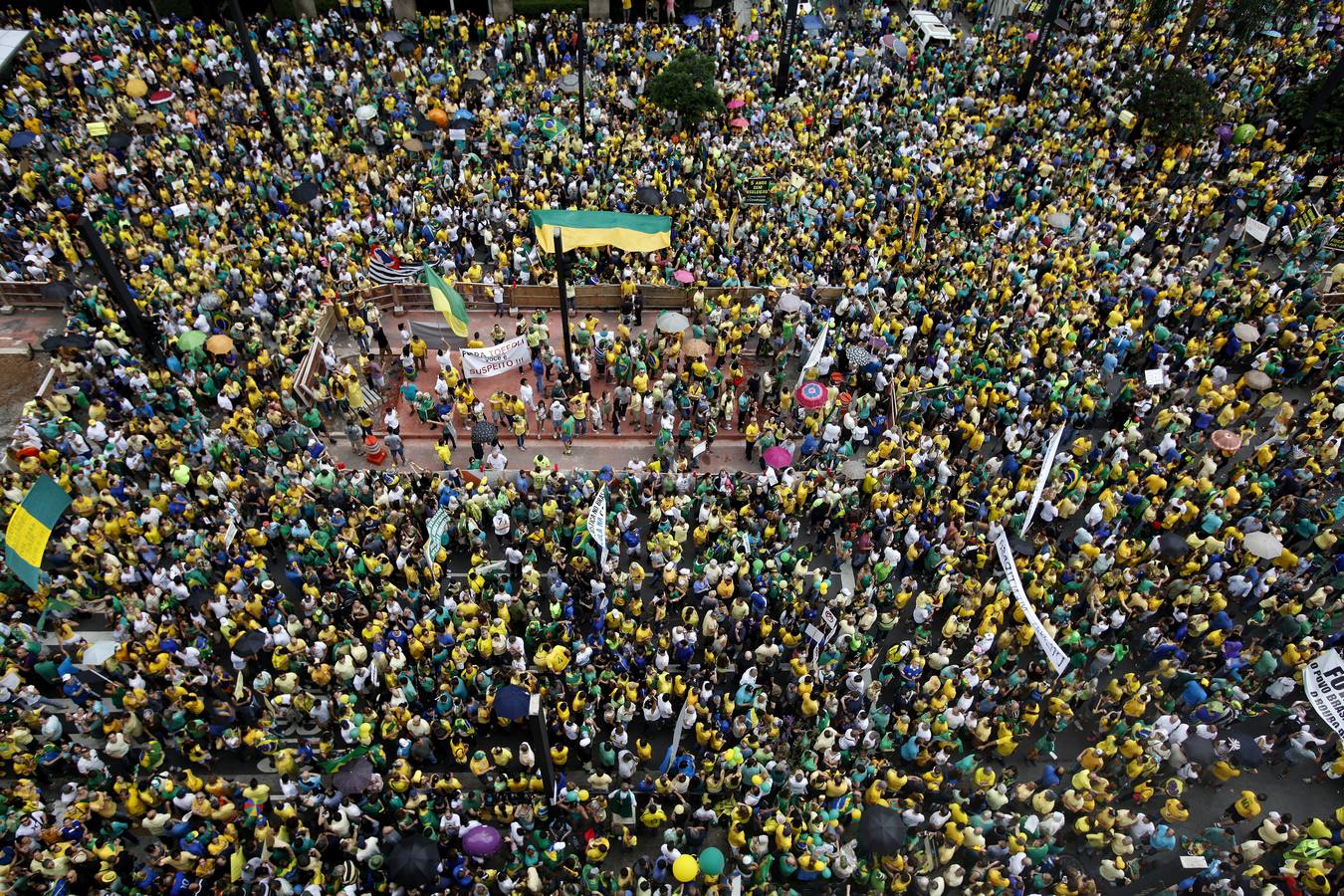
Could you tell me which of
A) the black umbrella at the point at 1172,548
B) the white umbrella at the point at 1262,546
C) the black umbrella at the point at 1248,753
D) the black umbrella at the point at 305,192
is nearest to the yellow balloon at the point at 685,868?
the black umbrella at the point at 1248,753

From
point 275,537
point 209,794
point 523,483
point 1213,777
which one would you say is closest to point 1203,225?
point 1213,777

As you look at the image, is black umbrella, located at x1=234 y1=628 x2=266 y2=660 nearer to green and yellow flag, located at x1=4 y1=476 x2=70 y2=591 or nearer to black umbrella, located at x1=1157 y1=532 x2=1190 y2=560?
green and yellow flag, located at x1=4 y1=476 x2=70 y2=591

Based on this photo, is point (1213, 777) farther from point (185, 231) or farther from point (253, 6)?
point (253, 6)

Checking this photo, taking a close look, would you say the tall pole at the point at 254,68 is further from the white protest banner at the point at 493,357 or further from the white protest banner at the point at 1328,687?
the white protest banner at the point at 1328,687

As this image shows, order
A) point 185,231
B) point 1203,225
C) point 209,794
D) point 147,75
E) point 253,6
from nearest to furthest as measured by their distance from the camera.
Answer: point 209,794, point 185,231, point 1203,225, point 147,75, point 253,6

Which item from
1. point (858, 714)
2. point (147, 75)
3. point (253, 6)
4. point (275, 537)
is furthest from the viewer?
point (253, 6)

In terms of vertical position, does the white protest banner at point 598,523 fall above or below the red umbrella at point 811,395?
below

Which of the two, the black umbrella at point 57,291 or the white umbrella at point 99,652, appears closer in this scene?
the white umbrella at point 99,652
